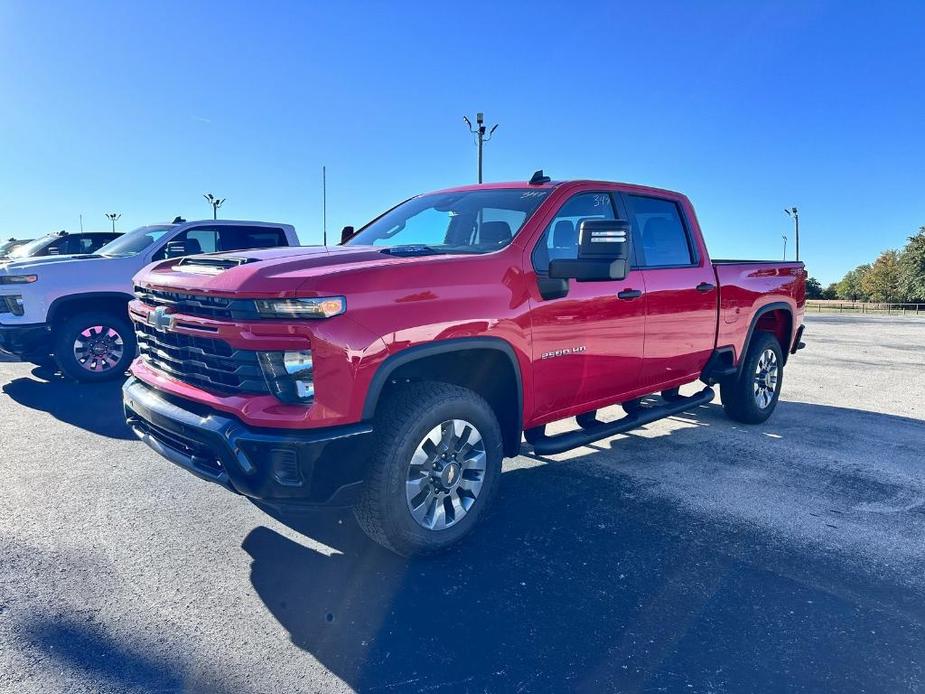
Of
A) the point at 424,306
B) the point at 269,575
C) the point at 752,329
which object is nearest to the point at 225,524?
the point at 269,575

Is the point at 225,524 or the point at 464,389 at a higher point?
the point at 464,389

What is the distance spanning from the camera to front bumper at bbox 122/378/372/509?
2.66 meters

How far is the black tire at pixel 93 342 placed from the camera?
711 cm

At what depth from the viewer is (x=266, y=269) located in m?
2.85

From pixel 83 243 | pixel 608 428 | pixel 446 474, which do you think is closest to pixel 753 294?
pixel 608 428

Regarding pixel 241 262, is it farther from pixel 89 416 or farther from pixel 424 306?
pixel 89 416

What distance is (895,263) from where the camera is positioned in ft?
256

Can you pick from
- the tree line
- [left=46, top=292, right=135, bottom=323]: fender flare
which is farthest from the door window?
the tree line

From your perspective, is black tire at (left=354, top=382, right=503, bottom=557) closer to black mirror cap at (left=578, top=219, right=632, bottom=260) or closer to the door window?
black mirror cap at (left=578, top=219, right=632, bottom=260)

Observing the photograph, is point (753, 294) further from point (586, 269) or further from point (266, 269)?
point (266, 269)

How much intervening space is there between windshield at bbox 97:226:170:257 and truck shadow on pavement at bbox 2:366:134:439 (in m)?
1.68

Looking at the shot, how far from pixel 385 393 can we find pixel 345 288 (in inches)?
24.5

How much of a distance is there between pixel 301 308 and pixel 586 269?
5.27 feet

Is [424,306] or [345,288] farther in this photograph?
[424,306]
